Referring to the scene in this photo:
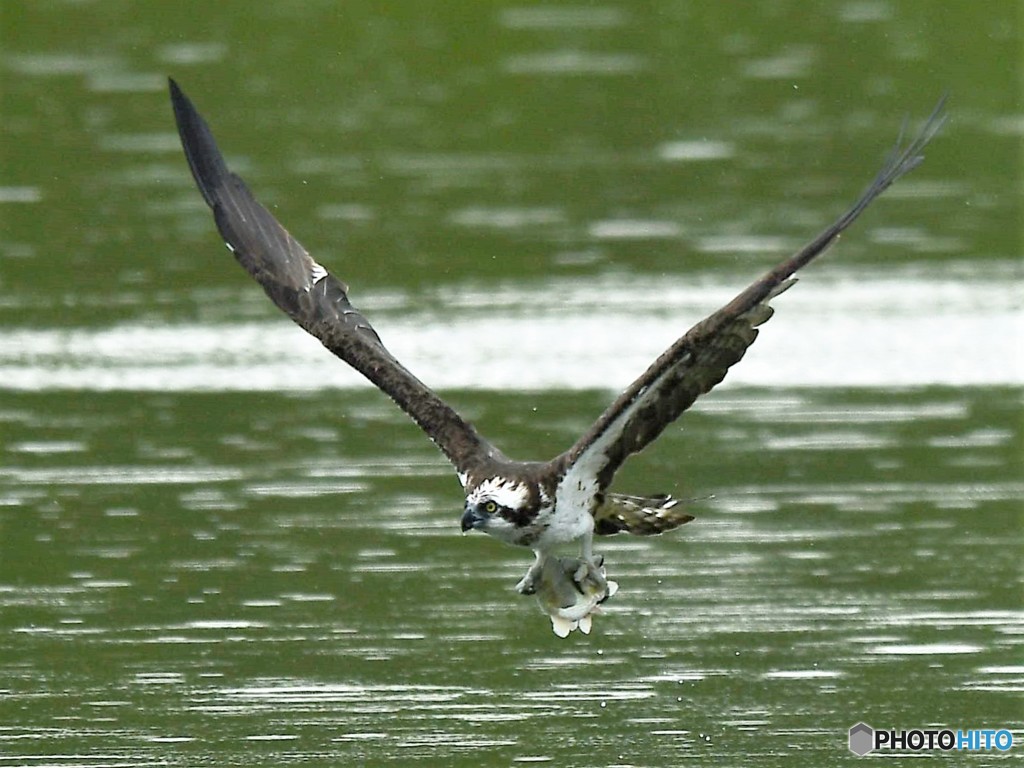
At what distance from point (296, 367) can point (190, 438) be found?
163 centimetres

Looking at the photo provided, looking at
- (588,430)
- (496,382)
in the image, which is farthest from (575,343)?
(588,430)

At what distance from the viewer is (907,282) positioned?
1830cm

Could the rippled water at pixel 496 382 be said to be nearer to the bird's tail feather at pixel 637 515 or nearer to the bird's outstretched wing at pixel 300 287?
the bird's tail feather at pixel 637 515

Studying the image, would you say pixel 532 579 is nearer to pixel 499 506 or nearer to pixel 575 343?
pixel 499 506

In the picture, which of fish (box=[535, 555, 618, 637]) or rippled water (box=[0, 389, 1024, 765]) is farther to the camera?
fish (box=[535, 555, 618, 637])

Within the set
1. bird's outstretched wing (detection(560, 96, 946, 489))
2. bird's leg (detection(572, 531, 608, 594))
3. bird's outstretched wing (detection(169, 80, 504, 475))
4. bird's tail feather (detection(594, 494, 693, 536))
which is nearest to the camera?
bird's outstretched wing (detection(560, 96, 946, 489))

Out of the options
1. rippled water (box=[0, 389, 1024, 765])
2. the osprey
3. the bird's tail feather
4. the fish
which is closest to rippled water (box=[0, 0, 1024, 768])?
rippled water (box=[0, 389, 1024, 765])

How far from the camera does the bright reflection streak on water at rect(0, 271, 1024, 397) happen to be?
16.5 meters

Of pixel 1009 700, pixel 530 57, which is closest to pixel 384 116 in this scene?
pixel 530 57

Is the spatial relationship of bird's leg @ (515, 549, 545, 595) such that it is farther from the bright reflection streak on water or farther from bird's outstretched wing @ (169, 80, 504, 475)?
the bright reflection streak on water

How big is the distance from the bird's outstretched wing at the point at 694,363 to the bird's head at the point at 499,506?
22 cm

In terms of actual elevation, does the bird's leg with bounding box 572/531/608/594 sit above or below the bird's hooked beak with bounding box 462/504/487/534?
below

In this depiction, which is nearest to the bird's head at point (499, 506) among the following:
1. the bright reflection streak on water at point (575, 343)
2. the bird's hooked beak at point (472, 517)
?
the bird's hooked beak at point (472, 517)

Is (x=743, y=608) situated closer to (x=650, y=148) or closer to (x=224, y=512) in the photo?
(x=224, y=512)
